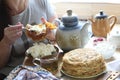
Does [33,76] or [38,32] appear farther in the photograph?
[38,32]

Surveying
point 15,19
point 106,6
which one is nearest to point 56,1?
point 106,6

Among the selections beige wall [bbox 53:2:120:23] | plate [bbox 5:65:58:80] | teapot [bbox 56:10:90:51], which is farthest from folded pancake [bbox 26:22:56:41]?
beige wall [bbox 53:2:120:23]

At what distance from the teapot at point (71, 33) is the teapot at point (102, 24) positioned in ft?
0.49

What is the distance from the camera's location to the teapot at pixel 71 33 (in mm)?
1287

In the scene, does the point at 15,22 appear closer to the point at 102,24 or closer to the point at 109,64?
the point at 102,24

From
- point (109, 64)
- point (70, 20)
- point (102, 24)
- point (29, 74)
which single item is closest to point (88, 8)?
point (102, 24)

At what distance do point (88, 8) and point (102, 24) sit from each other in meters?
0.55

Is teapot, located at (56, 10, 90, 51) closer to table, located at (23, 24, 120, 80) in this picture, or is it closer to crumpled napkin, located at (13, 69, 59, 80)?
table, located at (23, 24, 120, 80)

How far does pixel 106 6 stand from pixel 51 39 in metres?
0.61

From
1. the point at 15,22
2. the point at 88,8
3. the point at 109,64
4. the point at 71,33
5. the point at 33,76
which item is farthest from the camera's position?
the point at 88,8

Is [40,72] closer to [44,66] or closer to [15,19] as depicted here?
[44,66]

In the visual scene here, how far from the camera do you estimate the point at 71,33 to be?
4.22 ft

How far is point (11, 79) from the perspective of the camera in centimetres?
105

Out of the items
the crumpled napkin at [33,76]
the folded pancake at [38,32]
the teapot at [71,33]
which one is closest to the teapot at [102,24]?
the teapot at [71,33]
